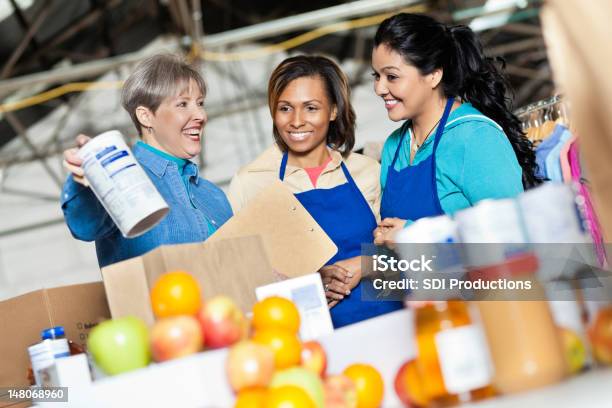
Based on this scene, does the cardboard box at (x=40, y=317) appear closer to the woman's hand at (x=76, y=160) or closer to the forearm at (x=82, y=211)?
the forearm at (x=82, y=211)

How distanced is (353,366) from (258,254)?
0.37 metres

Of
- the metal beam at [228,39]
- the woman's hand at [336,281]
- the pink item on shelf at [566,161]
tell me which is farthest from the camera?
the metal beam at [228,39]

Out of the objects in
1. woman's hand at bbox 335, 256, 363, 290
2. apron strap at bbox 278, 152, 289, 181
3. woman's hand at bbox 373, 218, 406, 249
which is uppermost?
apron strap at bbox 278, 152, 289, 181

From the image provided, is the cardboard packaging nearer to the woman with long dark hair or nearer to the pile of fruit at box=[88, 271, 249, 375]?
the pile of fruit at box=[88, 271, 249, 375]

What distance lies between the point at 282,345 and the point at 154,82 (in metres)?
1.06

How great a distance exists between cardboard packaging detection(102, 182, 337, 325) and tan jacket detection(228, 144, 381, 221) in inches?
24.9

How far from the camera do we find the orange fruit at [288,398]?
106 cm

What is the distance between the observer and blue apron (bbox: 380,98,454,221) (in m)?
2.00

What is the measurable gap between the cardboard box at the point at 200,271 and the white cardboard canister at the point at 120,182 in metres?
0.07

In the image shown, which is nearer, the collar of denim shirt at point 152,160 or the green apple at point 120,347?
the green apple at point 120,347

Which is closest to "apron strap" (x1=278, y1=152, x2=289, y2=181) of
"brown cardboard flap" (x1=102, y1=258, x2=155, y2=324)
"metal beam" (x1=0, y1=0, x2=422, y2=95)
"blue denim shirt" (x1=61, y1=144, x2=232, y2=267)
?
"blue denim shirt" (x1=61, y1=144, x2=232, y2=267)

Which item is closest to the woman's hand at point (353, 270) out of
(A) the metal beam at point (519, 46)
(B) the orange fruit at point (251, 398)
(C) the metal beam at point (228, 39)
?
(B) the orange fruit at point (251, 398)

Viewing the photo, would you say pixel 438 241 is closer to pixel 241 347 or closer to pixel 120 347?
pixel 241 347

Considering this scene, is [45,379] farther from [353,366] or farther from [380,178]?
[380,178]
